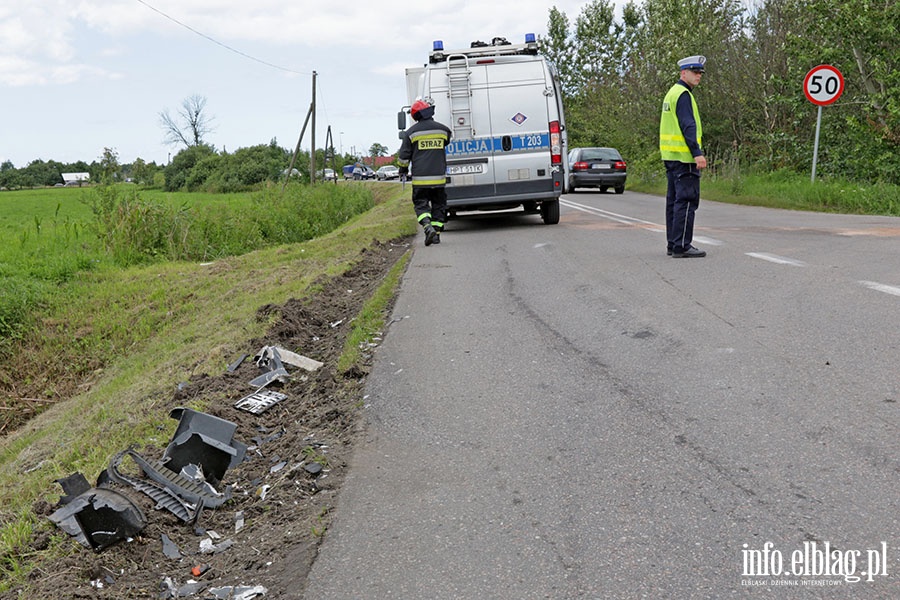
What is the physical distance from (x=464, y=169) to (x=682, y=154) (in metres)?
5.18

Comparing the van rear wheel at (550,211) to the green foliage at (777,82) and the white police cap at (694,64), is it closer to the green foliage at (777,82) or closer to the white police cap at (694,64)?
the white police cap at (694,64)

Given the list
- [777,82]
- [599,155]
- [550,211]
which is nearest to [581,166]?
[599,155]

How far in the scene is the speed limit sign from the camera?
705 inches

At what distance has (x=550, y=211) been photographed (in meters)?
15.4

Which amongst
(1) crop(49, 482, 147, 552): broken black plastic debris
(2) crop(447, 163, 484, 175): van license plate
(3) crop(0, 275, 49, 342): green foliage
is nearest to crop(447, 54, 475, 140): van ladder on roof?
(2) crop(447, 163, 484, 175): van license plate

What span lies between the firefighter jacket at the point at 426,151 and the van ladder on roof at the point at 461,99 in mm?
1295

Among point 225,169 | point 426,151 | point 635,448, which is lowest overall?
point 225,169

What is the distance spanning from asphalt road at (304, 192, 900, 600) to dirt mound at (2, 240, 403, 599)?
15 centimetres

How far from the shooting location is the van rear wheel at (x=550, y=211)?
15.3 m

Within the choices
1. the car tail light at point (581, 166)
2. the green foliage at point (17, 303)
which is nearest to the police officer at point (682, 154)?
the green foliage at point (17, 303)

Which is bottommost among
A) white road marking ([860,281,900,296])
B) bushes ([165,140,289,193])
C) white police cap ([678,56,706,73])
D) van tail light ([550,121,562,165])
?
bushes ([165,140,289,193])

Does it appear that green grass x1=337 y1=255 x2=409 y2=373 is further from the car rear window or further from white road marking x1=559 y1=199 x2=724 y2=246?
the car rear window

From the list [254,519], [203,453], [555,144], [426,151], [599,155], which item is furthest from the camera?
[599,155]

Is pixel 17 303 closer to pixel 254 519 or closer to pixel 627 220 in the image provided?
pixel 627 220
